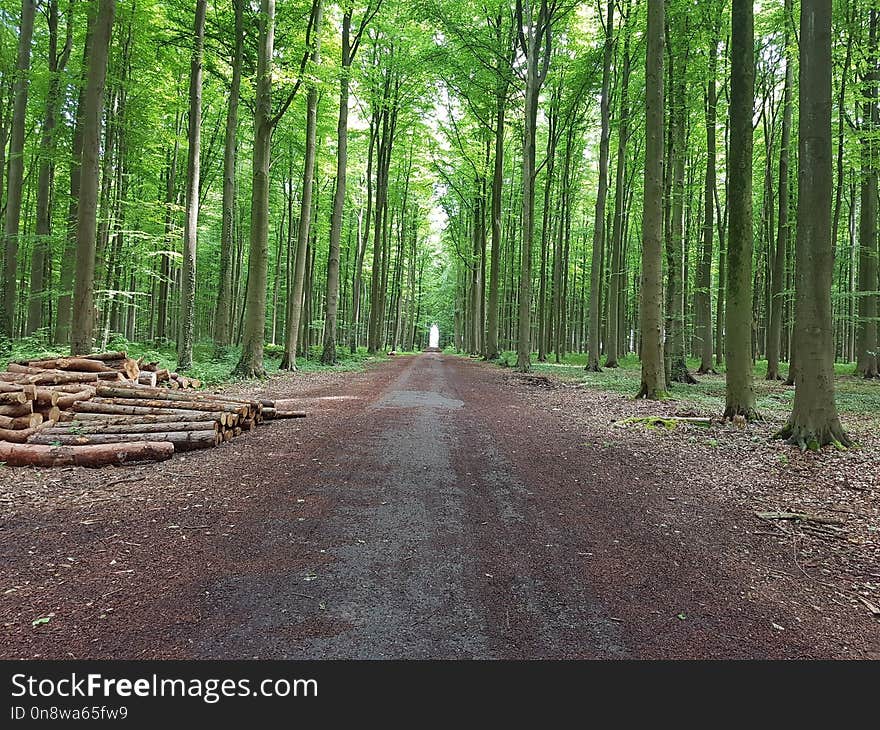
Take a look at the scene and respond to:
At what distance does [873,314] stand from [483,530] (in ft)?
57.4

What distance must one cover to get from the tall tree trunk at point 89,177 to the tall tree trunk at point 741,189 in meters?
12.2

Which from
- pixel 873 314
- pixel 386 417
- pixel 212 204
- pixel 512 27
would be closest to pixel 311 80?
pixel 386 417

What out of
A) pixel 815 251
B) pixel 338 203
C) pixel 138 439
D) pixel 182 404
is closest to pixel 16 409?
pixel 138 439

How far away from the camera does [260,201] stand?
47.9 feet

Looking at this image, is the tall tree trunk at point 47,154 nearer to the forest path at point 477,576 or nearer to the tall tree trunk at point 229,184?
the tall tree trunk at point 229,184

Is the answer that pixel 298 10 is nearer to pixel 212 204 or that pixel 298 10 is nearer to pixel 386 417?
pixel 386 417

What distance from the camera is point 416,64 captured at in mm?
25344

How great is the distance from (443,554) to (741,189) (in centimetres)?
859

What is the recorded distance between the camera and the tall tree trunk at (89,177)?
10.8m

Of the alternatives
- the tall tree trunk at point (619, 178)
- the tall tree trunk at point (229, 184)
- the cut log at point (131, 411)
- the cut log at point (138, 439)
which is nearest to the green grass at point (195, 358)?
the tall tree trunk at point (229, 184)

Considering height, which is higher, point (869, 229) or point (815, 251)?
point (869, 229)

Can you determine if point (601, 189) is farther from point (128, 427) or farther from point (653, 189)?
point (128, 427)

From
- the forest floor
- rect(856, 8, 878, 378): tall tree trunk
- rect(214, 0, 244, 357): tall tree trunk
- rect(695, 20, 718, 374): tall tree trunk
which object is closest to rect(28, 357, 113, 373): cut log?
the forest floor

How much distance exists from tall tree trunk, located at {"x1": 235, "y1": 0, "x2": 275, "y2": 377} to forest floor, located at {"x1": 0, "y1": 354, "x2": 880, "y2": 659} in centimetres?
810
